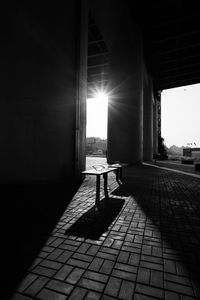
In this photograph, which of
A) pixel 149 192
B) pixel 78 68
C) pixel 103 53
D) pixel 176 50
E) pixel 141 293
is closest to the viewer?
pixel 141 293

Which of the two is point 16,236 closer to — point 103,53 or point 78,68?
point 78,68

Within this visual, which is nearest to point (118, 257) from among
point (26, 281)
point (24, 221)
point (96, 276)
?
Answer: point (96, 276)

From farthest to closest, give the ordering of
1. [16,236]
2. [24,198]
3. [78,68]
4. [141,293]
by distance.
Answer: [78,68] → [24,198] → [16,236] → [141,293]

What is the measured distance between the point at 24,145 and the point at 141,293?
5.51 meters

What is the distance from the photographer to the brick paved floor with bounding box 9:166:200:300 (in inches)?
68.3

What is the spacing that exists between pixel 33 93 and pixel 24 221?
440cm

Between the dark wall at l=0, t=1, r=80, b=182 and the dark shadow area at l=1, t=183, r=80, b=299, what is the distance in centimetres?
93

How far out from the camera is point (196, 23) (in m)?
18.5

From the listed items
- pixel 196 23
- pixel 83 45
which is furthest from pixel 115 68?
pixel 196 23

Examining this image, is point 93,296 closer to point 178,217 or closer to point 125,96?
point 178,217

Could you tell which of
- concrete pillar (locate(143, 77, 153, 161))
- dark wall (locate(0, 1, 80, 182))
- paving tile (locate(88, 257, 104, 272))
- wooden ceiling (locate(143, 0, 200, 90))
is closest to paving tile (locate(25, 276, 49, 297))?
paving tile (locate(88, 257, 104, 272))

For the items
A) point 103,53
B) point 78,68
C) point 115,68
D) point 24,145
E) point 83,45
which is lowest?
point 24,145

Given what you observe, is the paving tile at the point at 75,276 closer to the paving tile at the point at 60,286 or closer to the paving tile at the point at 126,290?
the paving tile at the point at 60,286

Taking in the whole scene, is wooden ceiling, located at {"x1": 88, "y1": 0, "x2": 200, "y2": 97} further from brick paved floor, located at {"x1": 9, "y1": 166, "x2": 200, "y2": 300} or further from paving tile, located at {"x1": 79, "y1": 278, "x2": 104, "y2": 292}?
paving tile, located at {"x1": 79, "y1": 278, "x2": 104, "y2": 292}
